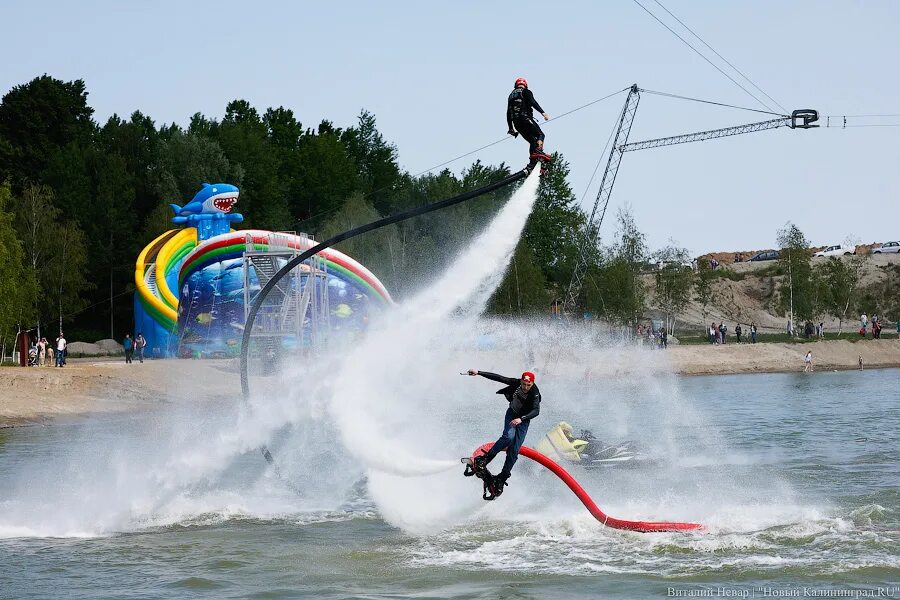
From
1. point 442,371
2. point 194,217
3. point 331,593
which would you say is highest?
point 194,217

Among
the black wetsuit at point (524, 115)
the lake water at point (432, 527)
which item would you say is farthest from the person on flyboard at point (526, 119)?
the lake water at point (432, 527)

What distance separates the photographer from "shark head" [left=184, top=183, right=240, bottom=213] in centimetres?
6184

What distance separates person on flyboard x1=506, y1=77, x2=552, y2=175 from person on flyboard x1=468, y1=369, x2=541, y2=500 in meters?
3.80

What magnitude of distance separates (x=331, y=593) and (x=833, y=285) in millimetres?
92731

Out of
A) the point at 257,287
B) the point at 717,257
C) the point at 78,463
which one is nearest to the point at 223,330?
the point at 257,287

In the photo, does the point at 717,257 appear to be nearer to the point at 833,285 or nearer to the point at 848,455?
the point at 833,285

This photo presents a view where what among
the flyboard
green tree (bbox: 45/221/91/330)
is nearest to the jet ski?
the flyboard

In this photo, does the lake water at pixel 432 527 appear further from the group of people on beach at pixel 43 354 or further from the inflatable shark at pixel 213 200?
the inflatable shark at pixel 213 200

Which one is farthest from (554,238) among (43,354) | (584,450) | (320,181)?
(584,450)

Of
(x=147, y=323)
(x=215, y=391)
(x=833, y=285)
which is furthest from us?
(x=833, y=285)

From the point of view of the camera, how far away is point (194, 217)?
205 ft

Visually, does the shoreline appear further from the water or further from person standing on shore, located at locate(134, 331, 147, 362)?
the water

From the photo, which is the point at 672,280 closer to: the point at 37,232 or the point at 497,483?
the point at 37,232

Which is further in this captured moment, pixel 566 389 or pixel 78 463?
pixel 566 389
